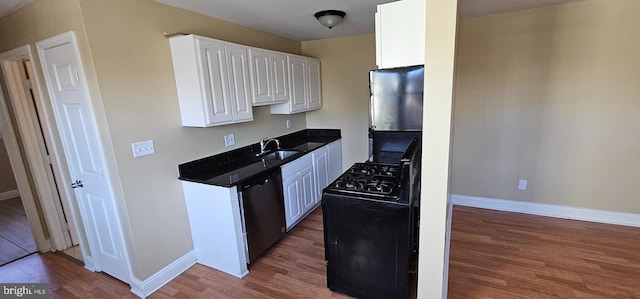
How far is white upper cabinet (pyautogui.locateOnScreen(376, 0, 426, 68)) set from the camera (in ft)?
4.74

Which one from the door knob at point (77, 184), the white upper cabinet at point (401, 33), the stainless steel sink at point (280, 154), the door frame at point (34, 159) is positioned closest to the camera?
the white upper cabinet at point (401, 33)

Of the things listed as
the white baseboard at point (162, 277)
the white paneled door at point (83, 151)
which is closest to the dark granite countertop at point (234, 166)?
the white paneled door at point (83, 151)

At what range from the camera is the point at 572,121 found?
113 inches

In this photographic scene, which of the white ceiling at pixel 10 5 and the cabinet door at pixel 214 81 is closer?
the white ceiling at pixel 10 5

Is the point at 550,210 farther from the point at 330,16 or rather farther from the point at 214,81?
the point at 214,81

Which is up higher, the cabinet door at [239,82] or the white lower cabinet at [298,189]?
the cabinet door at [239,82]

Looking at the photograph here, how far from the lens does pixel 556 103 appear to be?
9.48 feet

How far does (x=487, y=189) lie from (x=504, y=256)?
3.67 ft

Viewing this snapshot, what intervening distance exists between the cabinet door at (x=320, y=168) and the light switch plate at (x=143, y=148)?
5.71 feet

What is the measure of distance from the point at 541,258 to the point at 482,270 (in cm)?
60

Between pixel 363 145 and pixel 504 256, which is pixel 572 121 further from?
pixel 363 145

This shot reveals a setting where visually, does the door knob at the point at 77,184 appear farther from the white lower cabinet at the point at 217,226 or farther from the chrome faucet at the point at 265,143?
the chrome faucet at the point at 265,143

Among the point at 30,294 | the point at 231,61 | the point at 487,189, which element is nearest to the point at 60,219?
the point at 30,294

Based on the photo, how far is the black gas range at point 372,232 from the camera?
176 cm
